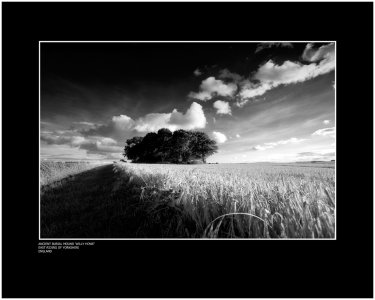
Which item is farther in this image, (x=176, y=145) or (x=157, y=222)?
(x=176, y=145)

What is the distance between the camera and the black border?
1.88 m

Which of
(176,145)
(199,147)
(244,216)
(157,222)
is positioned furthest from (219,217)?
(199,147)

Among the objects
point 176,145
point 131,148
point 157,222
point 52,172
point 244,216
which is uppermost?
point 176,145

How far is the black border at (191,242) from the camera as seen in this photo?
1881 millimetres

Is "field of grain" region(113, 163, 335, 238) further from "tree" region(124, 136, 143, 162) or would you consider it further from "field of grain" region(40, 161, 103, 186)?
"tree" region(124, 136, 143, 162)

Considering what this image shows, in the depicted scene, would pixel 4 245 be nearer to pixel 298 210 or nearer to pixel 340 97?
pixel 298 210

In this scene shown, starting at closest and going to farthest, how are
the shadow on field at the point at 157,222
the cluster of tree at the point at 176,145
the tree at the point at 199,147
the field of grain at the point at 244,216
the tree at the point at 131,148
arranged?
the field of grain at the point at 244,216 → the shadow on field at the point at 157,222 → the tree at the point at 131,148 → the cluster of tree at the point at 176,145 → the tree at the point at 199,147

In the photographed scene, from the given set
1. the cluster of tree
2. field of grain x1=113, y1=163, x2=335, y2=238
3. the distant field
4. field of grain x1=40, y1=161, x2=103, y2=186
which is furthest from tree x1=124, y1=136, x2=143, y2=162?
field of grain x1=113, y1=163, x2=335, y2=238

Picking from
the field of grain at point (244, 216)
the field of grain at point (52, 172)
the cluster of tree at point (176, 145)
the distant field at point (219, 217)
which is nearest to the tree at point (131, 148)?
the cluster of tree at point (176, 145)

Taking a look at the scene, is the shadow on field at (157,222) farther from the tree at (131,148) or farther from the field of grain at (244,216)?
the tree at (131,148)

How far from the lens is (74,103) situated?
9.87 feet

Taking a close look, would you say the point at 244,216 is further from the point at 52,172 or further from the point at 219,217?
the point at 52,172

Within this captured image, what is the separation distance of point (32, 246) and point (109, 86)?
2237 mm

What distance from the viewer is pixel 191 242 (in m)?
1.93
